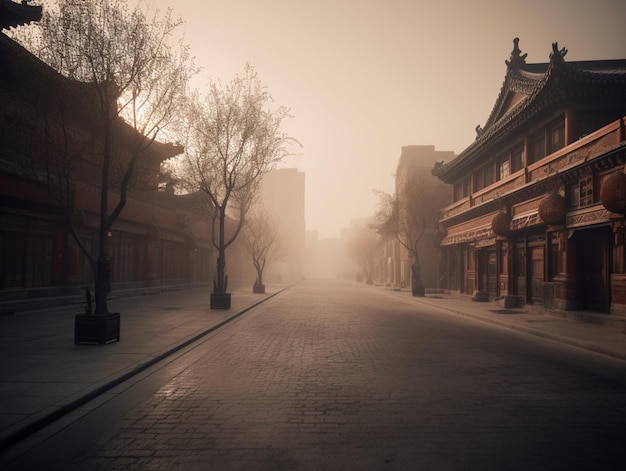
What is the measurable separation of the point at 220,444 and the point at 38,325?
10.9 meters

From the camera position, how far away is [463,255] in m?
29.0

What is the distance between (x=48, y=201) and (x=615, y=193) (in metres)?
19.3

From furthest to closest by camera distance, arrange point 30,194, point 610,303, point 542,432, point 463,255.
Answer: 1. point 463,255
2. point 30,194
3. point 610,303
4. point 542,432

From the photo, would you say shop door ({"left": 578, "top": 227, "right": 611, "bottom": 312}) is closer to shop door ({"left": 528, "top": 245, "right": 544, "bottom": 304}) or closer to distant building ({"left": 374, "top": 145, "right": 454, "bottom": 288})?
shop door ({"left": 528, "top": 245, "right": 544, "bottom": 304})

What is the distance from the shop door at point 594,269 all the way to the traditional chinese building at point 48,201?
13672 millimetres

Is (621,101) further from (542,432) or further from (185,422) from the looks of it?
(185,422)

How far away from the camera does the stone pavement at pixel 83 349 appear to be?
17.4 ft

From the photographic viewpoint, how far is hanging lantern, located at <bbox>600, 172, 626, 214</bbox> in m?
12.2

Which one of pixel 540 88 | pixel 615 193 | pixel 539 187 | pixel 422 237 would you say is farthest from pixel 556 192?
pixel 422 237

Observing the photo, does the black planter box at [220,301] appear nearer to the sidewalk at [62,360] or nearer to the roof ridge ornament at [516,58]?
the sidewalk at [62,360]

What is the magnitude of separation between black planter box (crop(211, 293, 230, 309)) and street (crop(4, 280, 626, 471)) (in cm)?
878

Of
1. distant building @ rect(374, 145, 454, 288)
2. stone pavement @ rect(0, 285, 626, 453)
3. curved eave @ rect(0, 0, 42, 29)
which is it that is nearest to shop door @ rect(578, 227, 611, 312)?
stone pavement @ rect(0, 285, 626, 453)

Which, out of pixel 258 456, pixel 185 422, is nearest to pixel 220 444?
pixel 258 456

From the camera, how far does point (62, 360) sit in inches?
311
